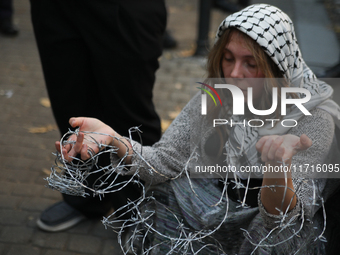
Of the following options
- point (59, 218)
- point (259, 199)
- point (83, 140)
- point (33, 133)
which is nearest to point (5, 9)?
point (33, 133)

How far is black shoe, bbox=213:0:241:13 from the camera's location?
6.69 metres

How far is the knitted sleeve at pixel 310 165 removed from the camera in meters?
1.50

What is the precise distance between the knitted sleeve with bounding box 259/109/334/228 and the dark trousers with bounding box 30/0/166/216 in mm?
960

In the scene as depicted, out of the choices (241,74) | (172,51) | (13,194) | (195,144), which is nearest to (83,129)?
(195,144)

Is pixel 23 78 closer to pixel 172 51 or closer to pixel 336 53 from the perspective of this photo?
pixel 172 51

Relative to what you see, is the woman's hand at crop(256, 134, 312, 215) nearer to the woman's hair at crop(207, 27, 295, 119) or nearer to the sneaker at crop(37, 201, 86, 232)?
the woman's hair at crop(207, 27, 295, 119)

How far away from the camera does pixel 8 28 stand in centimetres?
568

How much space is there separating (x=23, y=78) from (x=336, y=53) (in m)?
3.73

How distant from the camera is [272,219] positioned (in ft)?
4.91

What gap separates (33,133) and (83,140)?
2.37 meters

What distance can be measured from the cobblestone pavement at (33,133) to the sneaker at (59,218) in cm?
5

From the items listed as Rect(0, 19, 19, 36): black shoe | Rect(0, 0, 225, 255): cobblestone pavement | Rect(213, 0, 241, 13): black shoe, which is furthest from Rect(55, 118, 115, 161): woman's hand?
Rect(213, 0, 241, 13): black shoe

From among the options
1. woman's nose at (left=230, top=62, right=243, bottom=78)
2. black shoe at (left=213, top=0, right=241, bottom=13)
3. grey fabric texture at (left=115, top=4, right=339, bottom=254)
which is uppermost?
woman's nose at (left=230, top=62, right=243, bottom=78)

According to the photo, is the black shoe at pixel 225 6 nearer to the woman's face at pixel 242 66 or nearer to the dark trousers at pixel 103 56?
the dark trousers at pixel 103 56
